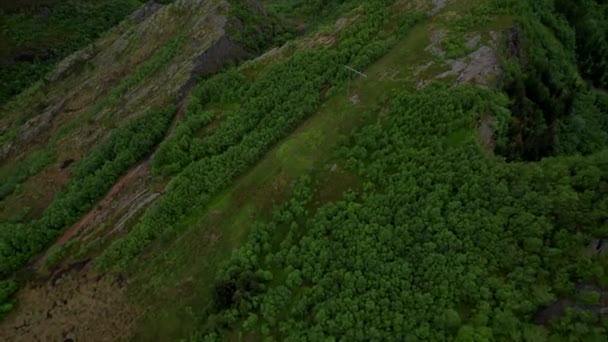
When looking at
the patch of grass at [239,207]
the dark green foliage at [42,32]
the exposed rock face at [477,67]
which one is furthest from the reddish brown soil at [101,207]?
the dark green foliage at [42,32]

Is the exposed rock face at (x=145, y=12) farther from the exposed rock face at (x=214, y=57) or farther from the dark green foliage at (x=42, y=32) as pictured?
the exposed rock face at (x=214, y=57)

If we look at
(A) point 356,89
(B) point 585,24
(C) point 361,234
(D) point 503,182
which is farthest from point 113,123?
(B) point 585,24

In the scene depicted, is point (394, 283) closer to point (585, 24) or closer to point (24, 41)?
point (585, 24)

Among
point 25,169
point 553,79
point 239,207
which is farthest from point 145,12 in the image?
point 553,79

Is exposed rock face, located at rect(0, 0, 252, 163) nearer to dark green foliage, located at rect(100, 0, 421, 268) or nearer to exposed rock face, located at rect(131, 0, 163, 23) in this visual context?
exposed rock face, located at rect(131, 0, 163, 23)

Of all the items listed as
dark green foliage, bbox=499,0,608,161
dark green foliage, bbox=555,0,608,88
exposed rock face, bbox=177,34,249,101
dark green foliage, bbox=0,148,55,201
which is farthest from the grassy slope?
dark green foliage, bbox=0,148,55,201

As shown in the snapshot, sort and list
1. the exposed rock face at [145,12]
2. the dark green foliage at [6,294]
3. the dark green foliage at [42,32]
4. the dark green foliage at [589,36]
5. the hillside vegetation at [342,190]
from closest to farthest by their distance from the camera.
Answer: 1. the hillside vegetation at [342,190]
2. the dark green foliage at [6,294]
3. the dark green foliage at [589,36]
4. the dark green foliage at [42,32]
5. the exposed rock face at [145,12]

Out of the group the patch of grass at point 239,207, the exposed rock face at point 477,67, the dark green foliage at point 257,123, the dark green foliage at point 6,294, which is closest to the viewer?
the patch of grass at point 239,207

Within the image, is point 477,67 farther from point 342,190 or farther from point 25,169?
point 25,169
